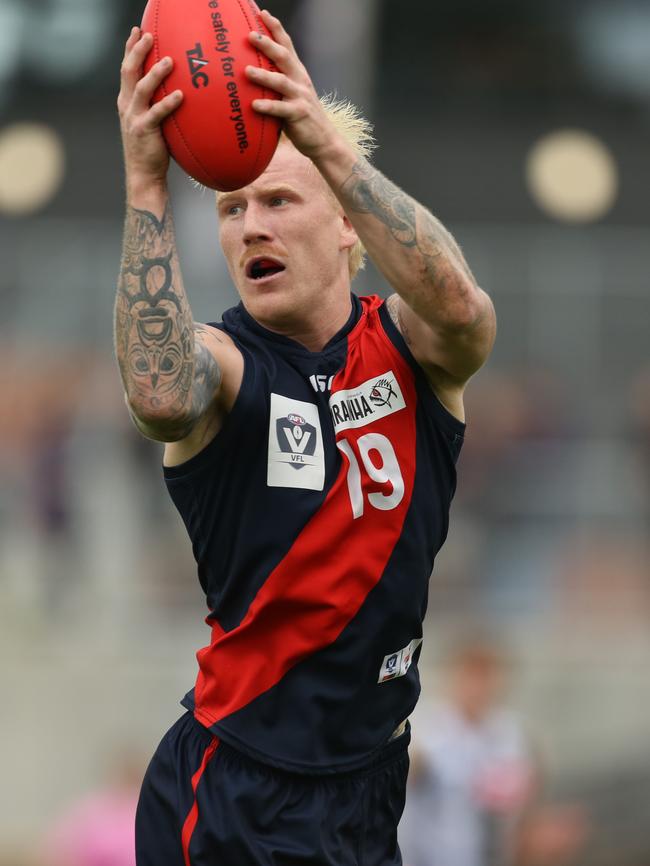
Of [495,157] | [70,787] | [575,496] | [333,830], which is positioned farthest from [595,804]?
[495,157]

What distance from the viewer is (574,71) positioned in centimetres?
2172

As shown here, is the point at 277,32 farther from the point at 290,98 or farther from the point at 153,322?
the point at 153,322

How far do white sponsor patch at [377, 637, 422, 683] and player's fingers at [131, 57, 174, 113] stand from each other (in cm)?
152

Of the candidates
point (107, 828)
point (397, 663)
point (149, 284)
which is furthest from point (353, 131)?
point (107, 828)

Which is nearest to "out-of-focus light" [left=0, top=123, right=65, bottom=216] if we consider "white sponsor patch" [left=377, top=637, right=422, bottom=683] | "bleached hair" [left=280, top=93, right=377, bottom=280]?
"bleached hair" [left=280, top=93, right=377, bottom=280]

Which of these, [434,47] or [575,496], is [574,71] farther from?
[575,496]

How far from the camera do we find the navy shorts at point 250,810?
12.4 feet

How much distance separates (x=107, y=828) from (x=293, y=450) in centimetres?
507

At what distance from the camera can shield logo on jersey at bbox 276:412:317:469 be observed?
12.3ft

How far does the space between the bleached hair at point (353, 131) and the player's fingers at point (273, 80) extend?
85 centimetres

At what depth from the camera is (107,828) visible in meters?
8.22

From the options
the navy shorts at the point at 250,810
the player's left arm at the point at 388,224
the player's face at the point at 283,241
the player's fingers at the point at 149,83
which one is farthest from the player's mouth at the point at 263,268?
the navy shorts at the point at 250,810

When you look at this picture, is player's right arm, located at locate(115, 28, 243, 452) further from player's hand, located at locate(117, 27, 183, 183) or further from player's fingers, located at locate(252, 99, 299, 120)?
player's fingers, located at locate(252, 99, 299, 120)

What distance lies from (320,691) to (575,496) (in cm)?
789
